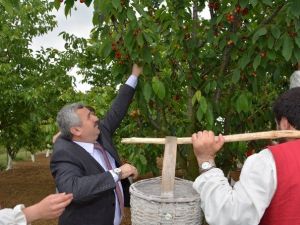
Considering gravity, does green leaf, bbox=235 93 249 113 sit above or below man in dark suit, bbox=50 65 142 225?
above

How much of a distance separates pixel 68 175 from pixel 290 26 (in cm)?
181

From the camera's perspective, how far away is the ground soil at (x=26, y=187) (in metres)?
9.91

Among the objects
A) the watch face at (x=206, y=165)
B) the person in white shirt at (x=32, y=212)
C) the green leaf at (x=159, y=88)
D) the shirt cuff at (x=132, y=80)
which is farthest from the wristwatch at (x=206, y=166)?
the shirt cuff at (x=132, y=80)

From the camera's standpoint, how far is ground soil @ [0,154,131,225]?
32.5 ft

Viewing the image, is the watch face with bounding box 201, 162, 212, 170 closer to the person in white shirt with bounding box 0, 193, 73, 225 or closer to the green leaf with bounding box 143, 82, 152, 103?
the person in white shirt with bounding box 0, 193, 73, 225

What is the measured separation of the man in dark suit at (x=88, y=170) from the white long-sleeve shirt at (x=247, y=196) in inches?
40.7

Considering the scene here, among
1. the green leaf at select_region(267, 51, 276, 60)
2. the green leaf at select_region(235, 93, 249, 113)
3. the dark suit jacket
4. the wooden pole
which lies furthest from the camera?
the green leaf at select_region(235, 93, 249, 113)

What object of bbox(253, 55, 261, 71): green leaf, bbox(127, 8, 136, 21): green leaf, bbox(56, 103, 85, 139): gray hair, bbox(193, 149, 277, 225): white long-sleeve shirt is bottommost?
bbox(193, 149, 277, 225): white long-sleeve shirt

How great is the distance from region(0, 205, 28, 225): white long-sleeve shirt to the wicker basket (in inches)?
26.1

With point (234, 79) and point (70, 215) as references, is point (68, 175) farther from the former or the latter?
point (234, 79)

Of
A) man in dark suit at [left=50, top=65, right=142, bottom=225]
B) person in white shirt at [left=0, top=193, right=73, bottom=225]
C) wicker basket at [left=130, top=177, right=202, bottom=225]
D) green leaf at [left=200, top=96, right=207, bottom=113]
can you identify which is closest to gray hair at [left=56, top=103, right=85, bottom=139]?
man in dark suit at [left=50, top=65, right=142, bottom=225]

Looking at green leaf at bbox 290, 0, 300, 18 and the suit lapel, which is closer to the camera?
green leaf at bbox 290, 0, 300, 18

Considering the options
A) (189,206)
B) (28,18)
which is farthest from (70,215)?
(28,18)

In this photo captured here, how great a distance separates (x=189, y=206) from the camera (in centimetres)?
234
